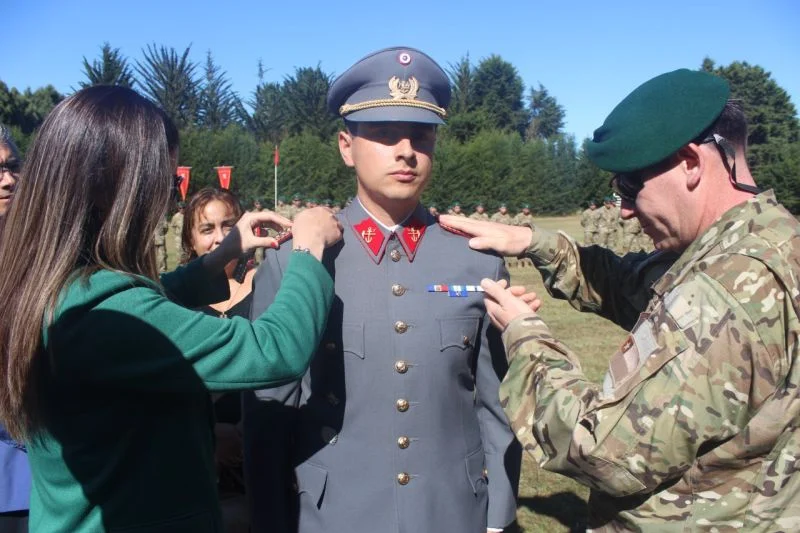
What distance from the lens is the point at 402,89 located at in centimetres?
224

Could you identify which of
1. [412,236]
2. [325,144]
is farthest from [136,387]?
[325,144]

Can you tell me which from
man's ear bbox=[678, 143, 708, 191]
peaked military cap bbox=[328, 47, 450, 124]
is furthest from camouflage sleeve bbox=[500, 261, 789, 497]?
peaked military cap bbox=[328, 47, 450, 124]

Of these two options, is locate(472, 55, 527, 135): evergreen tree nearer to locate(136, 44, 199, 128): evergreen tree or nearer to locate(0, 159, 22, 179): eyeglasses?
locate(136, 44, 199, 128): evergreen tree

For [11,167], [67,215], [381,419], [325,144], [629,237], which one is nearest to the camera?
[67,215]

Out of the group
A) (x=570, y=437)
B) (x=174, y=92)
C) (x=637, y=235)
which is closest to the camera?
(x=570, y=437)

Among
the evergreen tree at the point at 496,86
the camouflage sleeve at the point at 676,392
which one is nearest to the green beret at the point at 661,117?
the camouflage sleeve at the point at 676,392

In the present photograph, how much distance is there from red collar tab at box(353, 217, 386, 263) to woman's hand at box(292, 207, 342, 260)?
0.14 meters

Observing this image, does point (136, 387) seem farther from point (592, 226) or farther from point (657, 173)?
point (592, 226)

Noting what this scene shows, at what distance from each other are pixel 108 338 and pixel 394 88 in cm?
124

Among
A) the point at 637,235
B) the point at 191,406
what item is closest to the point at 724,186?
the point at 191,406

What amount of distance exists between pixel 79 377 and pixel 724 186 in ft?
5.28

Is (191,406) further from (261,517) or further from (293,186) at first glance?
(293,186)

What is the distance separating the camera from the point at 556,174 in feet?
148

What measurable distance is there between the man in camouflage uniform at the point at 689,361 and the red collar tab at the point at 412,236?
1.82 ft
